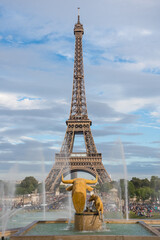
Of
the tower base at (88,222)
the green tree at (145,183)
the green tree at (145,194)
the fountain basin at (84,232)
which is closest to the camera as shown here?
the fountain basin at (84,232)

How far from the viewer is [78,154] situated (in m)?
69.4

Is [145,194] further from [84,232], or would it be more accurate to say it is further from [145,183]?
[84,232]

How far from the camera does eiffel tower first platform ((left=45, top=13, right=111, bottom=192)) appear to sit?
6406cm

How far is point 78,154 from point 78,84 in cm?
2054

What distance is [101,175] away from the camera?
64.3 m

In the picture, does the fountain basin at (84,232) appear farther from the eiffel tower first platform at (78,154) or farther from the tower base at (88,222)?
the eiffel tower first platform at (78,154)

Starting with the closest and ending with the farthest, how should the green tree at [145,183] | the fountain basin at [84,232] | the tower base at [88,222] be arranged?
the fountain basin at [84,232]
the tower base at [88,222]
the green tree at [145,183]

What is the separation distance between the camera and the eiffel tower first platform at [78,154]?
210 ft

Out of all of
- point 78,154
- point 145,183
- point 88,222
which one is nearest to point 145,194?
point 78,154

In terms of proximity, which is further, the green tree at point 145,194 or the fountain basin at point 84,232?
the green tree at point 145,194

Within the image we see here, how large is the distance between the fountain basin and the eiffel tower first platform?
1592 inches

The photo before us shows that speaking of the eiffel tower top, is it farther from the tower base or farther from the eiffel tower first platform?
the tower base

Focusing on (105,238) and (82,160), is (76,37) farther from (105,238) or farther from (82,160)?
(105,238)

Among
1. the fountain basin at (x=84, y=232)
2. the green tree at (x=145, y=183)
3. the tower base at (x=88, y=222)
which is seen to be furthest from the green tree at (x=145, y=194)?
the tower base at (x=88, y=222)
